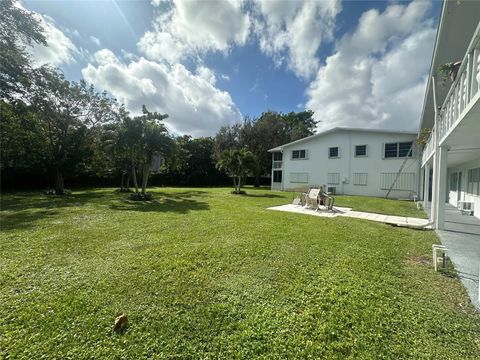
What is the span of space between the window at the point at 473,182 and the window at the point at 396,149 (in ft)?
24.8

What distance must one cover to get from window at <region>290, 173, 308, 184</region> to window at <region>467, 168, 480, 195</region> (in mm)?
12535

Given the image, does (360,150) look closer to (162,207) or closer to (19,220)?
(162,207)

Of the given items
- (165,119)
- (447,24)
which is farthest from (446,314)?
(165,119)

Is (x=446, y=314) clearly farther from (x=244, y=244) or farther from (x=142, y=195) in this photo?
(x=142, y=195)

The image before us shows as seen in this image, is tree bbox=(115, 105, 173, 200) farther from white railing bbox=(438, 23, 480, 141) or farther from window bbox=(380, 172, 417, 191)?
window bbox=(380, 172, 417, 191)

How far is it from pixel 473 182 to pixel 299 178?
13.7 meters

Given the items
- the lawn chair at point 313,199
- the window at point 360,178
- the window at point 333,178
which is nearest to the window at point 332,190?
the window at point 333,178

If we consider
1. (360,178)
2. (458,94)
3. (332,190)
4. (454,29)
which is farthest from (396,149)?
(458,94)

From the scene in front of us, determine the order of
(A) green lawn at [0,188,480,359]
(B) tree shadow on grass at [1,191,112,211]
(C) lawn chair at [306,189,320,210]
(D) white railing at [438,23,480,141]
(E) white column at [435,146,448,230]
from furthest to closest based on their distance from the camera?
(B) tree shadow on grass at [1,191,112,211], (C) lawn chair at [306,189,320,210], (E) white column at [435,146,448,230], (D) white railing at [438,23,480,141], (A) green lawn at [0,188,480,359]

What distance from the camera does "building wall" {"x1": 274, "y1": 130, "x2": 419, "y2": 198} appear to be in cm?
1683

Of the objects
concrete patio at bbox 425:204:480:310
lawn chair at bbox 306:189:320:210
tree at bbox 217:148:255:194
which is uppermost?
tree at bbox 217:148:255:194

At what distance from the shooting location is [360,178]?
60.6 ft

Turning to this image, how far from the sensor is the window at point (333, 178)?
19.7 metres

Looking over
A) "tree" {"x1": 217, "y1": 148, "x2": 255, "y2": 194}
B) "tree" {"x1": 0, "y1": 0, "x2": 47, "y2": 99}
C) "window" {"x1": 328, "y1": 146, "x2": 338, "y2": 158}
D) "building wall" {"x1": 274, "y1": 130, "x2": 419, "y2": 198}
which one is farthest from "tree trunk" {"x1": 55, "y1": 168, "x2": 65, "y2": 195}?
"window" {"x1": 328, "y1": 146, "x2": 338, "y2": 158}
